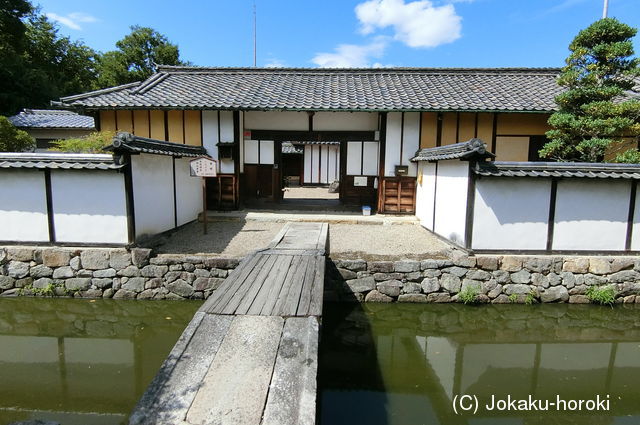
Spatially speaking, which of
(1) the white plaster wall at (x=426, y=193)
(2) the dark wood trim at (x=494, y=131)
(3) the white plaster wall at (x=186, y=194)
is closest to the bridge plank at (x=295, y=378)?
(1) the white plaster wall at (x=426, y=193)

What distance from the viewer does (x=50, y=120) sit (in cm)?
1845

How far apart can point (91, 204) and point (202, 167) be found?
2542mm

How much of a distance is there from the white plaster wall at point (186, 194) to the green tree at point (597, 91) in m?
9.23

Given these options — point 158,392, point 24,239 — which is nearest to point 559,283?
point 158,392

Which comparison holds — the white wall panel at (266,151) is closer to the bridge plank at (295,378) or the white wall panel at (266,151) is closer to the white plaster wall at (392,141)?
the white plaster wall at (392,141)

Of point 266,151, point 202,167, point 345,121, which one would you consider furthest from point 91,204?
point 345,121

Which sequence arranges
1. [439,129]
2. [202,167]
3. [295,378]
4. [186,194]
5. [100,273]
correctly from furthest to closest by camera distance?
[439,129] → [186,194] → [202,167] → [100,273] → [295,378]

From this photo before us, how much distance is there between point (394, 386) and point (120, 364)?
11.9 ft

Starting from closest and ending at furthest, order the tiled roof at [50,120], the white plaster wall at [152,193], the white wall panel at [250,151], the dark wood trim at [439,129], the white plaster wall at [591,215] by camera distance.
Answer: the white plaster wall at [591,215]
the white plaster wall at [152,193]
the dark wood trim at [439,129]
the white wall panel at [250,151]
the tiled roof at [50,120]

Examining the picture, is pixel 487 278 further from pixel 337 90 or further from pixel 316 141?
pixel 337 90

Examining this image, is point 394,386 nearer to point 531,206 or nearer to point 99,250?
point 531,206

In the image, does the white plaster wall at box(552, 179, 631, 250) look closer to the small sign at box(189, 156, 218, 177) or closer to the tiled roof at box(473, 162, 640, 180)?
the tiled roof at box(473, 162, 640, 180)

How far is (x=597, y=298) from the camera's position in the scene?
6.66m

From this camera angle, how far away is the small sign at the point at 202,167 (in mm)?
8516
